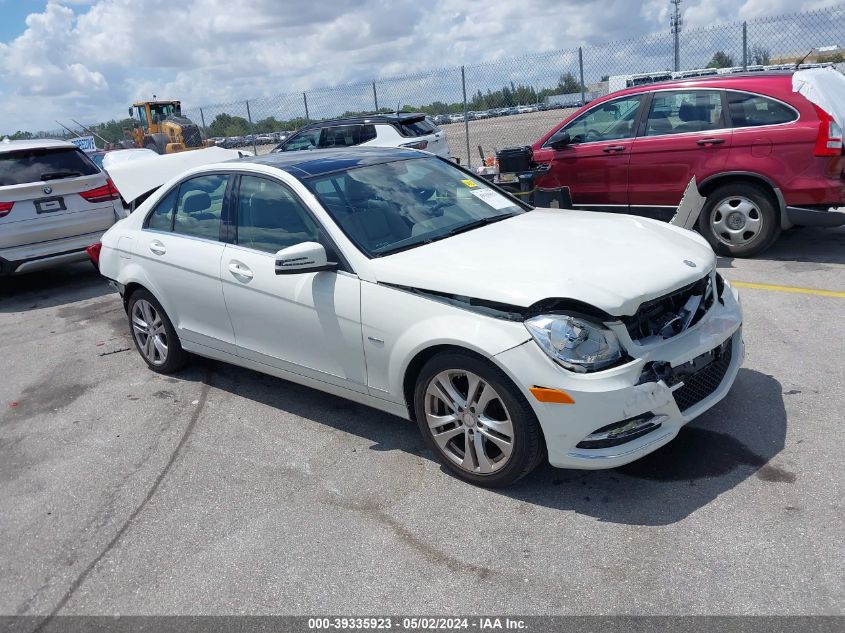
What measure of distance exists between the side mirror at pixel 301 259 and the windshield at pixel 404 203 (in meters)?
0.23

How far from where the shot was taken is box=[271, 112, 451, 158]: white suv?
43.2 ft

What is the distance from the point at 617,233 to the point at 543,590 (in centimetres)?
211

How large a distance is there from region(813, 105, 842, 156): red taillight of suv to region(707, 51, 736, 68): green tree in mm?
6252

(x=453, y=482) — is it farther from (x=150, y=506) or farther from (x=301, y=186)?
(x=301, y=186)

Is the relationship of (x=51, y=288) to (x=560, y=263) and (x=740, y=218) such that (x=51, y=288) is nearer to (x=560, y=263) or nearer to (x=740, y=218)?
(x=560, y=263)

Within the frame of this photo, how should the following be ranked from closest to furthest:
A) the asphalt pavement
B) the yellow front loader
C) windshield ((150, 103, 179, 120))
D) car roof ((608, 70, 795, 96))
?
the asphalt pavement → car roof ((608, 70, 795, 96)) → the yellow front loader → windshield ((150, 103, 179, 120))

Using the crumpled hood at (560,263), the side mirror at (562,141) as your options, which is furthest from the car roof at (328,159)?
the side mirror at (562,141)

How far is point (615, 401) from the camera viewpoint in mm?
3258

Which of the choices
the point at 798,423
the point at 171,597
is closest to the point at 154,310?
the point at 171,597

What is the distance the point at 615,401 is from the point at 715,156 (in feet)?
16.5

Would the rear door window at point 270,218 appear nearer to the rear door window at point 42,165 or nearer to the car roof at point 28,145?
the rear door window at point 42,165

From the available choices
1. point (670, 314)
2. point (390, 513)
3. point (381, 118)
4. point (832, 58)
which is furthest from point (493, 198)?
point (832, 58)

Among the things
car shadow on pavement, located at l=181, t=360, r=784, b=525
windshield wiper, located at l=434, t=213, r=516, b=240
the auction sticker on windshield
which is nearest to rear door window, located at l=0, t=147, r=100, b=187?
car shadow on pavement, located at l=181, t=360, r=784, b=525

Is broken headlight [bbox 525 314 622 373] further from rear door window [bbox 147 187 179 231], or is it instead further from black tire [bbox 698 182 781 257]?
black tire [bbox 698 182 781 257]
